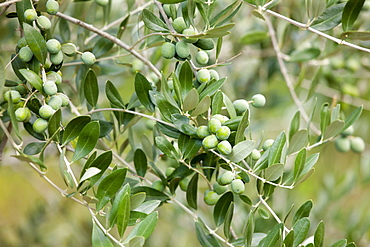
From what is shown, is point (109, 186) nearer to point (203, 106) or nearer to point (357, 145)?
point (203, 106)

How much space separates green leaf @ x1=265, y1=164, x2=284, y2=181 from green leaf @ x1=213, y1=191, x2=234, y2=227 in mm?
80

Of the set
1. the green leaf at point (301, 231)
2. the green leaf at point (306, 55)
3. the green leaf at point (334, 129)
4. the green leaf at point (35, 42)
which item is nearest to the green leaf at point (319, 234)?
the green leaf at point (301, 231)

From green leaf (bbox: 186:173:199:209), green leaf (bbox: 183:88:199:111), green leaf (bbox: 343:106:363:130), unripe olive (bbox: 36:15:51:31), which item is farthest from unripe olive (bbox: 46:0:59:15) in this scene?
green leaf (bbox: 343:106:363:130)

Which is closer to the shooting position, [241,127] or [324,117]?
[241,127]

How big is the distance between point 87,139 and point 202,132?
0.52 ft

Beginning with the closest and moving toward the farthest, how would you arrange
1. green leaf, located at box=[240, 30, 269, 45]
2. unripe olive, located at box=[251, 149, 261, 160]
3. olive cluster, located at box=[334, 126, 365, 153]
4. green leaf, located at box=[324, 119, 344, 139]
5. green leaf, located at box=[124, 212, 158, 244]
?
1. green leaf, located at box=[124, 212, 158, 244]
2. unripe olive, located at box=[251, 149, 261, 160]
3. green leaf, located at box=[324, 119, 344, 139]
4. olive cluster, located at box=[334, 126, 365, 153]
5. green leaf, located at box=[240, 30, 269, 45]

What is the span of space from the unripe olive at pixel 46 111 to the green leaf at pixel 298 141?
1.25 ft

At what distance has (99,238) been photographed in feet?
1.76

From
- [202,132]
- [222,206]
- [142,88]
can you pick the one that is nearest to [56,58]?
[142,88]

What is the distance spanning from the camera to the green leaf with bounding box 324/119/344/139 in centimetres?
74

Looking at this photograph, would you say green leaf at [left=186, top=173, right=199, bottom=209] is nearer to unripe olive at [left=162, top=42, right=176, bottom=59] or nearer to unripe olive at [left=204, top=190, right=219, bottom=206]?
unripe olive at [left=204, top=190, right=219, bottom=206]

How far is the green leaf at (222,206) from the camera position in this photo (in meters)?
0.65

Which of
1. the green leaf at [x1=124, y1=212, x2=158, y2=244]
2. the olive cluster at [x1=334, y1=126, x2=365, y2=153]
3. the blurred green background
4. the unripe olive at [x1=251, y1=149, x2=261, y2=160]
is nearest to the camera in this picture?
the green leaf at [x1=124, y1=212, x2=158, y2=244]

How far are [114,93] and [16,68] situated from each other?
0.49ft
